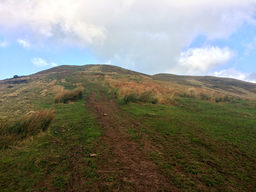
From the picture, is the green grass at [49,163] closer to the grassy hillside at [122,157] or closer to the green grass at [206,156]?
the grassy hillside at [122,157]

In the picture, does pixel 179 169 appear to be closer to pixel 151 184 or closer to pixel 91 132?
pixel 151 184

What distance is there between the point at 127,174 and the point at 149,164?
0.82 m

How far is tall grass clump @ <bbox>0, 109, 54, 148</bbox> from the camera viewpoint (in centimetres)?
520

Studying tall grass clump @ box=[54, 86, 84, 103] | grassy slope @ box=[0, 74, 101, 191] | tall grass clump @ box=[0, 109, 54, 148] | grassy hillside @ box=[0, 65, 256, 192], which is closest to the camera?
grassy slope @ box=[0, 74, 101, 191]

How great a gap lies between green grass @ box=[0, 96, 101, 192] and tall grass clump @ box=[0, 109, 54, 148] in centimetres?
44

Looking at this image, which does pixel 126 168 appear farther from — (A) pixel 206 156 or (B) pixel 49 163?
(A) pixel 206 156

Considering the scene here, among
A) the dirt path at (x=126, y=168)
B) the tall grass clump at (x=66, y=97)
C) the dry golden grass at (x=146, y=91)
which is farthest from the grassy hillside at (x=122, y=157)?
the dry golden grass at (x=146, y=91)

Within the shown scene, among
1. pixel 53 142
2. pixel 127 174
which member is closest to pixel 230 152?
pixel 127 174

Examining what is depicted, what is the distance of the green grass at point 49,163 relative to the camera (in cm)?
327

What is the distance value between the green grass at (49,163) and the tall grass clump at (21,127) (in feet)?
1.44

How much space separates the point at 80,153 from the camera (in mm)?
4668

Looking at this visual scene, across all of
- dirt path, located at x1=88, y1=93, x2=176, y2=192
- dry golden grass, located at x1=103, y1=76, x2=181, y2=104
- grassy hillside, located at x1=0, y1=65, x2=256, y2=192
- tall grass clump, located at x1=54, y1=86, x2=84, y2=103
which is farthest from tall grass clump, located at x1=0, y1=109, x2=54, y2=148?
dry golden grass, located at x1=103, y1=76, x2=181, y2=104

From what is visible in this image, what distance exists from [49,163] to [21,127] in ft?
9.40

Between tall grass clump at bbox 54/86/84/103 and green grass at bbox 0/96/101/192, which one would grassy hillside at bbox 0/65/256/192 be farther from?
tall grass clump at bbox 54/86/84/103
